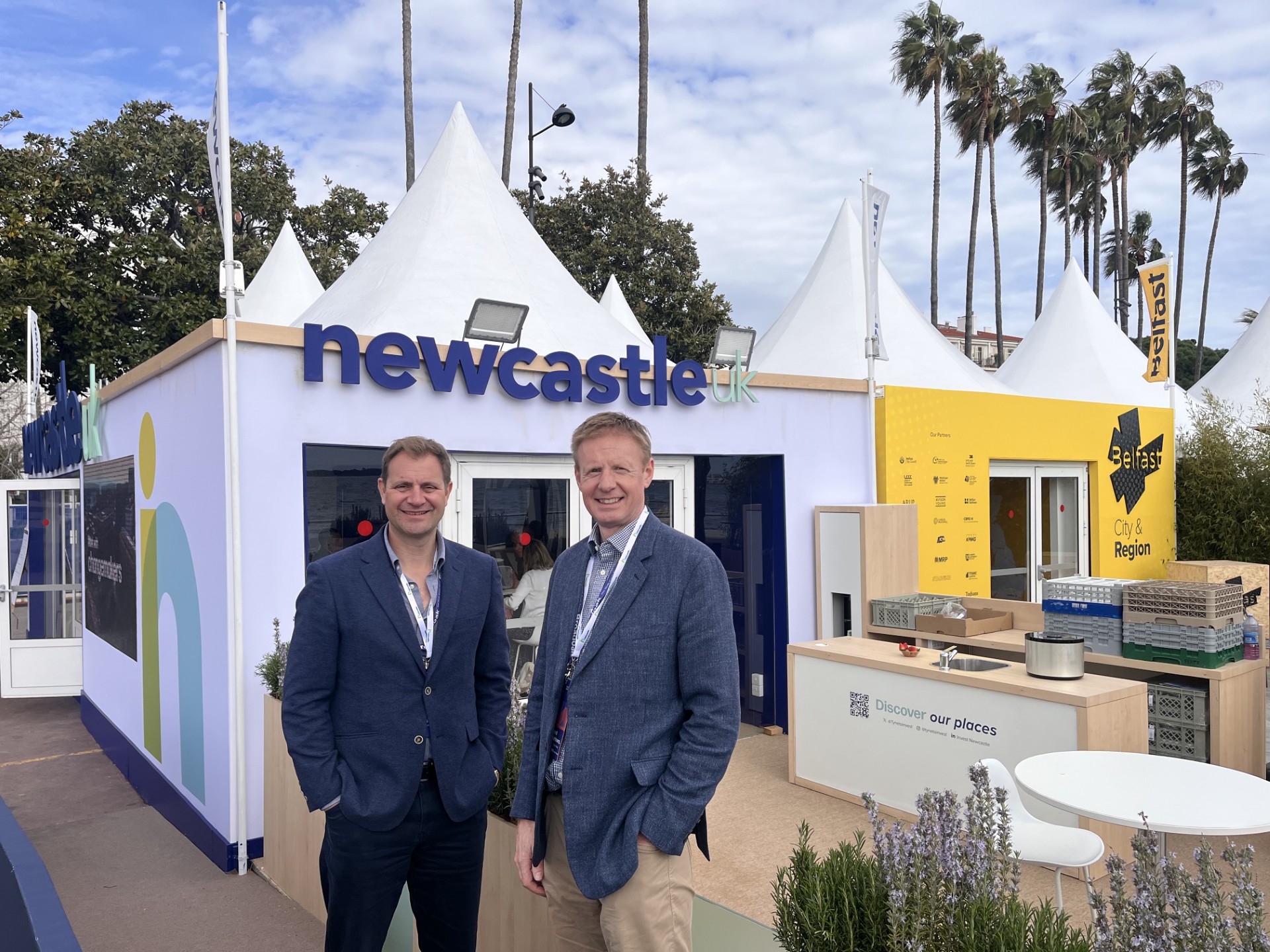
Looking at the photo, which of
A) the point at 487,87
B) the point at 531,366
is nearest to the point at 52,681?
the point at 531,366

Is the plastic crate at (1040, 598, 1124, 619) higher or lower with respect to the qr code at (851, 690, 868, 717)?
higher

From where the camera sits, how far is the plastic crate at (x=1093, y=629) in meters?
5.12

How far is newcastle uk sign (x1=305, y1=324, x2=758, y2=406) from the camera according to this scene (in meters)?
4.75

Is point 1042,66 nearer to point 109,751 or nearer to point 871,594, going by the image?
point 871,594

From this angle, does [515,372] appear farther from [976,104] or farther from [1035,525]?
[976,104]

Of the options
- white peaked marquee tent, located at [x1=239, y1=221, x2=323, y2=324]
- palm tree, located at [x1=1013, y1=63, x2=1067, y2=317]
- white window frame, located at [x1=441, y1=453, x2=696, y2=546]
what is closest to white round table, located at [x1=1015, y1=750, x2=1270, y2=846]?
white window frame, located at [x1=441, y1=453, x2=696, y2=546]

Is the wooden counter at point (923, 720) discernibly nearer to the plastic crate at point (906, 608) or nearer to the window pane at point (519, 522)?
the plastic crate at point (906, 608)

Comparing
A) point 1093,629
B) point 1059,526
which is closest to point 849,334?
point 1059,526

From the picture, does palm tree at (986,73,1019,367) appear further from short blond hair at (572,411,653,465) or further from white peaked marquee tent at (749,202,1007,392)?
short blond hair at (572,411,653,465)

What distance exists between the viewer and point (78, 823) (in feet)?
17.6

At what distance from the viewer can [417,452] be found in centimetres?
238

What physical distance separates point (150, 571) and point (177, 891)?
6.70ft

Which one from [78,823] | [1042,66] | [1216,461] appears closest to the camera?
[78,823]

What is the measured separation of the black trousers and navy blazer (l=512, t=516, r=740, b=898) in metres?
0.66
